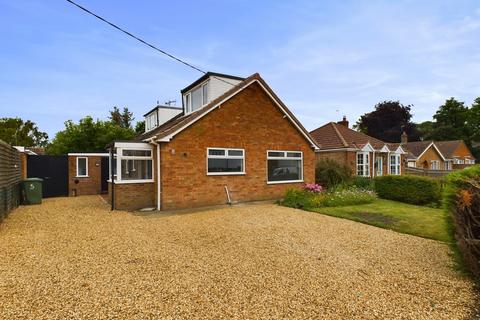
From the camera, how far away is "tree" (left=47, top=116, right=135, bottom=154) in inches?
1148

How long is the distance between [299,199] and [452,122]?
54.8 m

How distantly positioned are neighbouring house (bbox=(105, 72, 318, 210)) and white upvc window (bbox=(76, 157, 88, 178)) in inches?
250

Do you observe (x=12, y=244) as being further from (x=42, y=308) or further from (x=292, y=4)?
(x=292, y=4)

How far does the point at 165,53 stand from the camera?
995cm

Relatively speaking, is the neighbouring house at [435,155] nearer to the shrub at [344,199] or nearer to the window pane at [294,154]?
the window pane at [294,154]

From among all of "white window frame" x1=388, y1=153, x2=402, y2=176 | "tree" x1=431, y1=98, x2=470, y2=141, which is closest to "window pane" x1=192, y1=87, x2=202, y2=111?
"white window frame" x1=388, y1=153, x2=402, y2=176

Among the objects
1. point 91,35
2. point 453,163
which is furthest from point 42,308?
point 453,163

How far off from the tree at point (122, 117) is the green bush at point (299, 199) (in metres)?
37.1

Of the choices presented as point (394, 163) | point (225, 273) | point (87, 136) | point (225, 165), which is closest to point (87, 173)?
point (225, 165)

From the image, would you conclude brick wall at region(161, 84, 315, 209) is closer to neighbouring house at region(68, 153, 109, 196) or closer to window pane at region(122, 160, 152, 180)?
window pane at region(122, 160, 152, 180)

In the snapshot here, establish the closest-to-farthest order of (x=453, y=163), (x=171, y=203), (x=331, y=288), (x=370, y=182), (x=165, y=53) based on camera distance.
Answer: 1. (x=331, y=288)
2. (x=165, y=53)
3. (x=171, y=203)
4. (x=370, y=182)
5. (x=453, y=163)

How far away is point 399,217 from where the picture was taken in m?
9.75

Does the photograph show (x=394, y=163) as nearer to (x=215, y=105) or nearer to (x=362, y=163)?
(x=362, y=163)

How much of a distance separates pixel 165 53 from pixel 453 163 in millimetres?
45516
